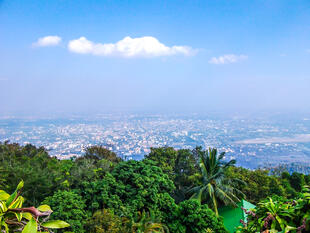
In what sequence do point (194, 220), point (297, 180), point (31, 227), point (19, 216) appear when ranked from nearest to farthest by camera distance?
point (31, 227), point (19, 216), point (194, 220), point (297, 180)

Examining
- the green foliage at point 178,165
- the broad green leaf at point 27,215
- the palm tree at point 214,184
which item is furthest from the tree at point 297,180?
the broad green leaf at point 27,215

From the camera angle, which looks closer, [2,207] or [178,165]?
[2,207]

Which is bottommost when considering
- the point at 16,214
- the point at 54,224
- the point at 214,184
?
the point at 214,184

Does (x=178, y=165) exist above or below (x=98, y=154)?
below

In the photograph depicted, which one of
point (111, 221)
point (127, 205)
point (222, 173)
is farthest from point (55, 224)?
point (222, 173)

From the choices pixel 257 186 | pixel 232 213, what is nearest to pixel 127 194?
pixel 232 213

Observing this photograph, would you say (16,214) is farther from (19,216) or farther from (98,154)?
(98,154)

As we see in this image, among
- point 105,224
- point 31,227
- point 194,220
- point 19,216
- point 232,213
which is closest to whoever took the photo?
point 31,227
